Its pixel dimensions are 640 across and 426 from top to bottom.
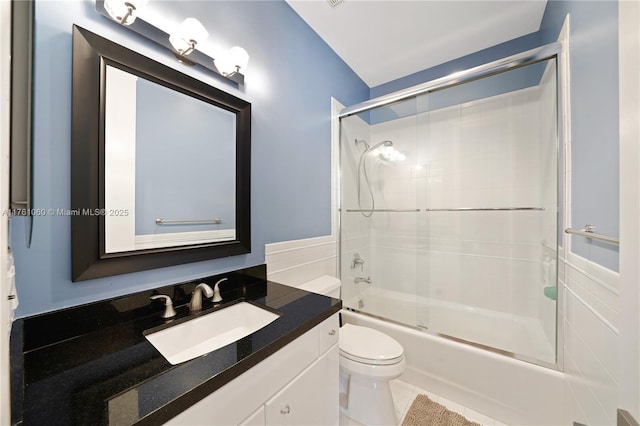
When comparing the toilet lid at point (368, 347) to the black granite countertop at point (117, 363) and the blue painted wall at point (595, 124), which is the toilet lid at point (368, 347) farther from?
the blue painted wall at point (595, 124)

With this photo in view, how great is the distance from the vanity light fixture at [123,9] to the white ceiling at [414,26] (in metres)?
1.11

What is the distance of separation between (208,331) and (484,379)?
162 cm

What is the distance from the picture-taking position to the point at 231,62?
1.20m

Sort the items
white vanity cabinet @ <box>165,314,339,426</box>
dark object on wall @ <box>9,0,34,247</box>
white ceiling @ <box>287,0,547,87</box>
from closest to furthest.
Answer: dark object on wall @ <box>9,0,34,247</box> → white vanity cabinet @ <box>165,314,339,426</box> → white ceiling @ <box>287,0,547,87</box>

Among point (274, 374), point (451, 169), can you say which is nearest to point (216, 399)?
point (274, 374)

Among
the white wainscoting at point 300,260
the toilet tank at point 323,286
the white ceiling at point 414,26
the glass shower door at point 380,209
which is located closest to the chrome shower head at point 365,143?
the glass shower door at point 380,209

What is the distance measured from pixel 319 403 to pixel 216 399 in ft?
1.81

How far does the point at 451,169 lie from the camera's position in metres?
2.16

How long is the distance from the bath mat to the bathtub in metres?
0.12

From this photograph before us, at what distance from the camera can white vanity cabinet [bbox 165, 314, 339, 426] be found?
0.63 m

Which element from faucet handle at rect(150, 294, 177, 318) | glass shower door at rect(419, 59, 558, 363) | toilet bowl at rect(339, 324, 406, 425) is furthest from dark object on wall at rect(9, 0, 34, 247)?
glass shower door at rect(419, 59, 558, 363)

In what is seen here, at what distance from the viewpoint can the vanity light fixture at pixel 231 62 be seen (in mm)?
1186

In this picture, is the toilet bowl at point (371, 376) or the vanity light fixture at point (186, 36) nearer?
the vanity light fixture at point (186, 36)

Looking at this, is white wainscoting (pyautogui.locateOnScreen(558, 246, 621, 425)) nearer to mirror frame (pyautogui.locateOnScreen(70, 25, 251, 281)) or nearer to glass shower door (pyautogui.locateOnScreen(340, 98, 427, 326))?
glass shower door (pyautogui.locateOnScreen(340, 98, 427, 326))
